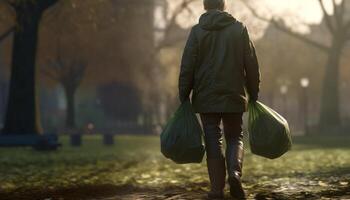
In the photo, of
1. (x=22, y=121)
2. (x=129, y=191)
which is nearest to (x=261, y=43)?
(x=22, y=121)

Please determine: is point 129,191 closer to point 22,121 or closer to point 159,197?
point 159,197

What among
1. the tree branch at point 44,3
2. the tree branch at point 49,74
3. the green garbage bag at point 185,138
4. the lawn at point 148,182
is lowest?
the lawn at point 148,182

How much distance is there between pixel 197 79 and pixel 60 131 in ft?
125

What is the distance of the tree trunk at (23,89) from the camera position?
19.3 meters

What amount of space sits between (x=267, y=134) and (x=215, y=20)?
111 centimetres

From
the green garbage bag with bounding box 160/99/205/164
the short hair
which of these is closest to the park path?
the green garbage bag with bounding box 160/99/205/164

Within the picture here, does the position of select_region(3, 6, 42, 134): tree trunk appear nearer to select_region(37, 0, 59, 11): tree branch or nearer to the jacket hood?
select_region(37, 0, 59, 11): tree branch

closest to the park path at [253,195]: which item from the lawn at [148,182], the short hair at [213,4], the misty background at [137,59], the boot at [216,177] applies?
the lawn at [148,182]

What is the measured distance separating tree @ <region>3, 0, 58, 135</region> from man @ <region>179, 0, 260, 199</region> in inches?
542

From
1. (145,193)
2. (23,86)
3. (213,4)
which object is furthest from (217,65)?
(23,86)

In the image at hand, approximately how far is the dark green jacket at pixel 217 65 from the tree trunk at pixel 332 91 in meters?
29.7

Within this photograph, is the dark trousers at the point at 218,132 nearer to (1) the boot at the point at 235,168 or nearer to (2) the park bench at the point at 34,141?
→ (1) the boot at the point at 235,168

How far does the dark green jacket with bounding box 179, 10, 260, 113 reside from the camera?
590 centimetres

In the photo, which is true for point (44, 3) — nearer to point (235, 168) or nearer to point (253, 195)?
point (253, 195)
